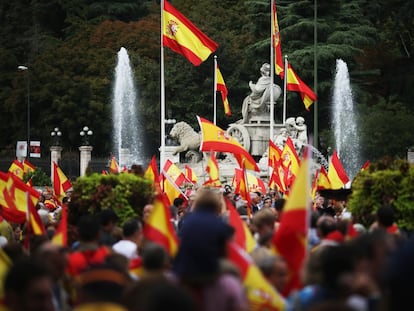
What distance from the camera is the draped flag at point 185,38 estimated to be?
96.0ft

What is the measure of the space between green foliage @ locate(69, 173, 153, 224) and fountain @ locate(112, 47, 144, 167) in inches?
1851

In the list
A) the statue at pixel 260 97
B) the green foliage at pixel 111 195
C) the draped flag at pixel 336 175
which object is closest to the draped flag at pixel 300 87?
the statue at pixel 260 97

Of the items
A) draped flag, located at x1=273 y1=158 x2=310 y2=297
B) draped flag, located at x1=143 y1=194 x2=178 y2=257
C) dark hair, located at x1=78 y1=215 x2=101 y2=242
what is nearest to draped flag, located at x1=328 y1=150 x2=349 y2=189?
dark hair, located at x1=78 y1=215 x2=101 y2=242

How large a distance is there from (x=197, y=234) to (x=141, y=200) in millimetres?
8640

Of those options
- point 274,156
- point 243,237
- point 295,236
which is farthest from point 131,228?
point 274,156

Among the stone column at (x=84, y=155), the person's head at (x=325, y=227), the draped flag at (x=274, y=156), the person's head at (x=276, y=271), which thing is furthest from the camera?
the stone column at (x=84, y=155)

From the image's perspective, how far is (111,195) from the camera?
1716cm

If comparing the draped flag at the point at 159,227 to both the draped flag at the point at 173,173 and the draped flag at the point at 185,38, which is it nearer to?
the draped flag at the point at 185,38

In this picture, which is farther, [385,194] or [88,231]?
[385,194]

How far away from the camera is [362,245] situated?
919 centimetres

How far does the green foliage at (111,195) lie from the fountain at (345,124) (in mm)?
39751

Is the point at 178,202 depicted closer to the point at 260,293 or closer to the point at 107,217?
the point at 107,217

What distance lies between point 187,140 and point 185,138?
187 millimetres

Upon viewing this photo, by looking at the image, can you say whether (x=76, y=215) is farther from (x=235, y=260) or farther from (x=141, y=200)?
(x=235, y=260)
